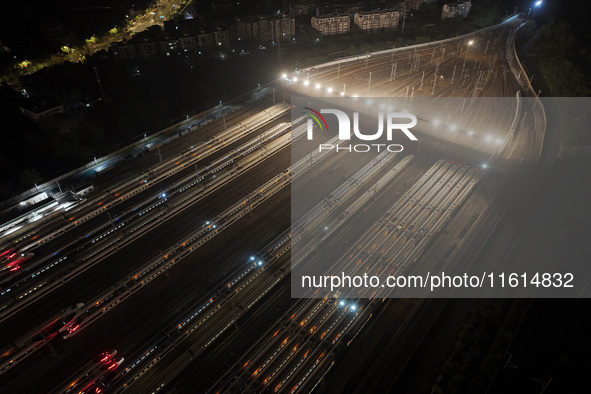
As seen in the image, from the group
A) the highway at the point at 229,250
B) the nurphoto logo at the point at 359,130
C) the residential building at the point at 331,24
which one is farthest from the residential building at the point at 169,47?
the residential building at the point at 331,24

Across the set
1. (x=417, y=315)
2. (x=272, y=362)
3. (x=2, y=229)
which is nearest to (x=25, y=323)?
(x=2, y=229)

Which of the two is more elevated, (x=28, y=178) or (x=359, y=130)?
(x=28, y=178)

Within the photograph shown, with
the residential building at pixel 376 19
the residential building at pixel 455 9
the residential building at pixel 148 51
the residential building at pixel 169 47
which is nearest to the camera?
the residential building at pixel 148 51

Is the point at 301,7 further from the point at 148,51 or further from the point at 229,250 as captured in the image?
the point at 229,250

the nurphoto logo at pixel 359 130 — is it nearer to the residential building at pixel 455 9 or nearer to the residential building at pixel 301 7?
the residential building at pixel 301 7

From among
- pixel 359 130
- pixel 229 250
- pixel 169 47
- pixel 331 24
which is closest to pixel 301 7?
pixel 331 24

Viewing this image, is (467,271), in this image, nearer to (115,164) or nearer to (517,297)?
(517,297)

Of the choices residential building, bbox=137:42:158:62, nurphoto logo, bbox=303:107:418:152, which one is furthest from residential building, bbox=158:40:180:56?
nurphoto logo, bbox=303:107:418:152

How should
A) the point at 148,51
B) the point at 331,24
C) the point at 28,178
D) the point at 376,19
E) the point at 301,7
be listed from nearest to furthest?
the point at 28,178 → the point at 148,51 → the point at 331,24 → the point at 376,19 → the point at 301,7
